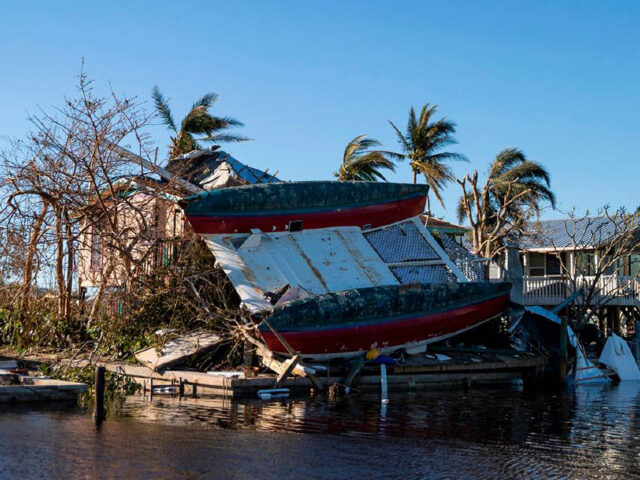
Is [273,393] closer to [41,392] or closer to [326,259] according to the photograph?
[326,259]

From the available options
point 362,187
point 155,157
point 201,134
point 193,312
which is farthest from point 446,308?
point 201,134

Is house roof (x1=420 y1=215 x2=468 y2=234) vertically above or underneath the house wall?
above

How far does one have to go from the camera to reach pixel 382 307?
1902 cm

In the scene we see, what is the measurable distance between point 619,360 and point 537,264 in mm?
14571

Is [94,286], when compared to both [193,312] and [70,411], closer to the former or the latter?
[193,312]

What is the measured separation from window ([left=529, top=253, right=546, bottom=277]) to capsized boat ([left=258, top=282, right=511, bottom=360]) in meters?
19.1

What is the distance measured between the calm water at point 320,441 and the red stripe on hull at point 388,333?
1.48 meters

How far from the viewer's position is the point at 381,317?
62.5ft

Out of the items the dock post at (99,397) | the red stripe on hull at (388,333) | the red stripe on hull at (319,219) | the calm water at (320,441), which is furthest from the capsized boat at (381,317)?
the dock post at (99,397)

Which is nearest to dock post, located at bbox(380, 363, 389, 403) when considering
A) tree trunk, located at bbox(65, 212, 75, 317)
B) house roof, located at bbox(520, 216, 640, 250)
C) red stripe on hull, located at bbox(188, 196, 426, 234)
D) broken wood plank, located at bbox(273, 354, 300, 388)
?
broken wood plank, located at bbox(273, 354, 300, 388)

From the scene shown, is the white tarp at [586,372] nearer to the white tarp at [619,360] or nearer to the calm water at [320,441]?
the white tarp at [619,360]

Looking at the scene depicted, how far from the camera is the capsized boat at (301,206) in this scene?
795 inches

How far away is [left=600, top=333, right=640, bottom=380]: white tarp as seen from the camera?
25609 millimetres

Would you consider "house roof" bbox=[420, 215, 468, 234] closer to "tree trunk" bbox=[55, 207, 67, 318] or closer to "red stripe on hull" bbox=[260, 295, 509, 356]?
"red stripe on hull" bbox=[260, 295, 509, 356]
